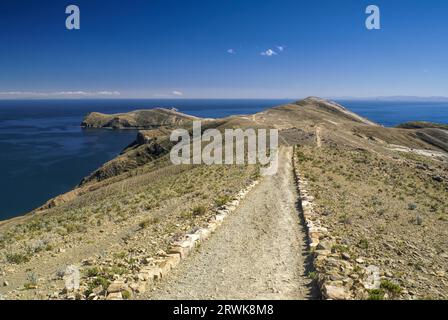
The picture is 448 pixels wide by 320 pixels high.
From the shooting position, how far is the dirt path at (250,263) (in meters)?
9.52

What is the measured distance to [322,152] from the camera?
121ft

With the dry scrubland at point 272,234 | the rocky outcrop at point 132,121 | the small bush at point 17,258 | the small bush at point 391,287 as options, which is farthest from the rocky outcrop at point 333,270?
the rocky outcrop at point 132,121

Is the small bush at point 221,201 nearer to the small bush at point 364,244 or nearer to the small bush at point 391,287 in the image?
the small bush at point 364,244

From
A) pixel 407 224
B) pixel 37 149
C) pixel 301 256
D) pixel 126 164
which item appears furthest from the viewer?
pixel 37 149

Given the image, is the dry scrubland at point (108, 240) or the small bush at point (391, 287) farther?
the dry scrubland at point (108, 240)

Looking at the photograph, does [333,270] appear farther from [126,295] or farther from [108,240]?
[108,240]

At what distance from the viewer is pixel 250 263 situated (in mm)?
11445

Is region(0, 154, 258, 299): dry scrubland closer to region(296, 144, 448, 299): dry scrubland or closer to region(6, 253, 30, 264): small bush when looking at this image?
region(6, 253, 30, 264): small bush

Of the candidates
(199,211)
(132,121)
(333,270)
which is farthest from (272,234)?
(132,121)

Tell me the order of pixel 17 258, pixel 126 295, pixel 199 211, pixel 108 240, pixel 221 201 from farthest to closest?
1. pixel 221 201
2. pixel 199 211
3. pixel 108 240
4. pixel 17 258
5. pixel 126 295
